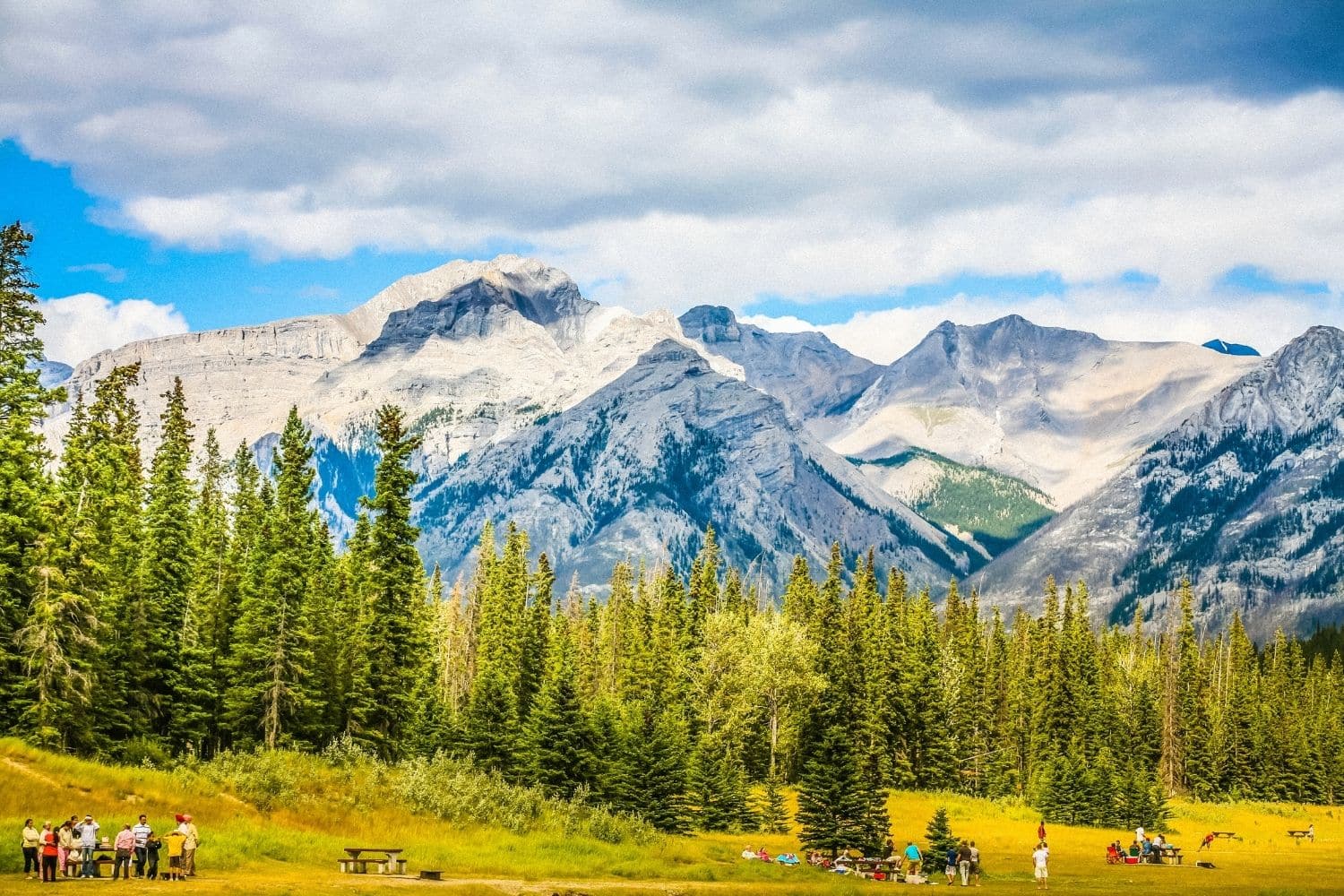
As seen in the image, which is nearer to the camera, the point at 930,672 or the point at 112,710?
the point at 112,710

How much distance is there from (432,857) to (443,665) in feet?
303

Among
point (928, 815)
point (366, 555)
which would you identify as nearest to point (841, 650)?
point (928, 815)

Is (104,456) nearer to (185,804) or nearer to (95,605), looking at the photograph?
(95,605)

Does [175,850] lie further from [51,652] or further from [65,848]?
[51,652]

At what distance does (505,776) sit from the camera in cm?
7750

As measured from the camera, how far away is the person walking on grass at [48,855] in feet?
124

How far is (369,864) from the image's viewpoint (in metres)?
47.4

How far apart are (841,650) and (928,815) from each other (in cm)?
1501

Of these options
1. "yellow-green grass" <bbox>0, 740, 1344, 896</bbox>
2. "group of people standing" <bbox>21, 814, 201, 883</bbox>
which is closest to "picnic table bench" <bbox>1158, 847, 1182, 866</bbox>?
"yellow-green grass" <bbox>0, 740, 1344, 896</bbox>

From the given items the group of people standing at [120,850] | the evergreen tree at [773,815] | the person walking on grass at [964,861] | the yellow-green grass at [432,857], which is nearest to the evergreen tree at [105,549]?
the yellow-green grass at [432,857]

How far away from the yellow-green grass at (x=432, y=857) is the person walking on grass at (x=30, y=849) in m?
0.48

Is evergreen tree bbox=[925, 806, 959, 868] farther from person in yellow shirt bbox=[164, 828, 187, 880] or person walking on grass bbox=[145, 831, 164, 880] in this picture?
person walking on grass bbox=[145, 831, 164, 880]

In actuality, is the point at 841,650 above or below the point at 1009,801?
above

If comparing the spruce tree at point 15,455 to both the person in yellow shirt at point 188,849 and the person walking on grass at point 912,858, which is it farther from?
the person walking on grass at point 912,858
